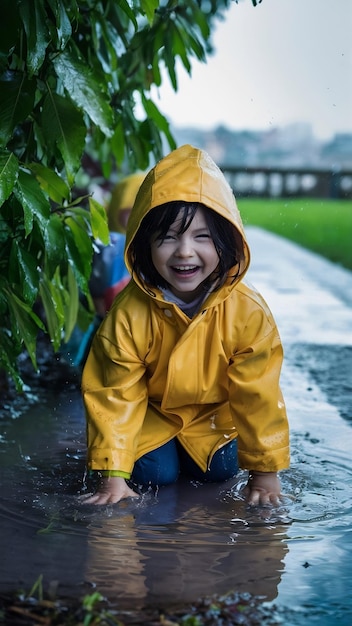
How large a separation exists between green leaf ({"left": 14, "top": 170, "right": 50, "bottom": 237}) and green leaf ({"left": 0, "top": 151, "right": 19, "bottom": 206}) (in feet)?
0.25

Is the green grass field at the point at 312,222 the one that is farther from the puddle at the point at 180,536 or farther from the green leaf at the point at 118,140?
the puddle at the point at 180,536

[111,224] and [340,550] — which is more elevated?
[111,224]

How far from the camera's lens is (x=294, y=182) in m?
23.5

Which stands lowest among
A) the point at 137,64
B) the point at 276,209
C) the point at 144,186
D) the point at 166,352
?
the point at 276,209

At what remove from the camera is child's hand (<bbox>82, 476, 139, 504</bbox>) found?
282 centimetres

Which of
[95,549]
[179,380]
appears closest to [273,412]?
[179,380]

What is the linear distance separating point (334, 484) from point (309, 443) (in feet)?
1.59

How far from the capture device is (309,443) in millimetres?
3574

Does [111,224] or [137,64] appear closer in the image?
[137,64]

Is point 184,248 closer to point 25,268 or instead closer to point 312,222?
point 25,268

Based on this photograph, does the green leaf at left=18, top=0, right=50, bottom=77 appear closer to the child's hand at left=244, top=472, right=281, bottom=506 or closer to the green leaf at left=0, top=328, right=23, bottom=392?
the green leaf at left=0, top=328, right=23, bottom=392

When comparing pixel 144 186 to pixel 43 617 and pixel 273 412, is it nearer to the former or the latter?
pixel 273 412

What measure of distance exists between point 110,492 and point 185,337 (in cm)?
46

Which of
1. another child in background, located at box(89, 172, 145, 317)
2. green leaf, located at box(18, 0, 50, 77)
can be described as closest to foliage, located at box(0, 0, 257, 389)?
green leaf, located at box(18, 0, 50, 77)
